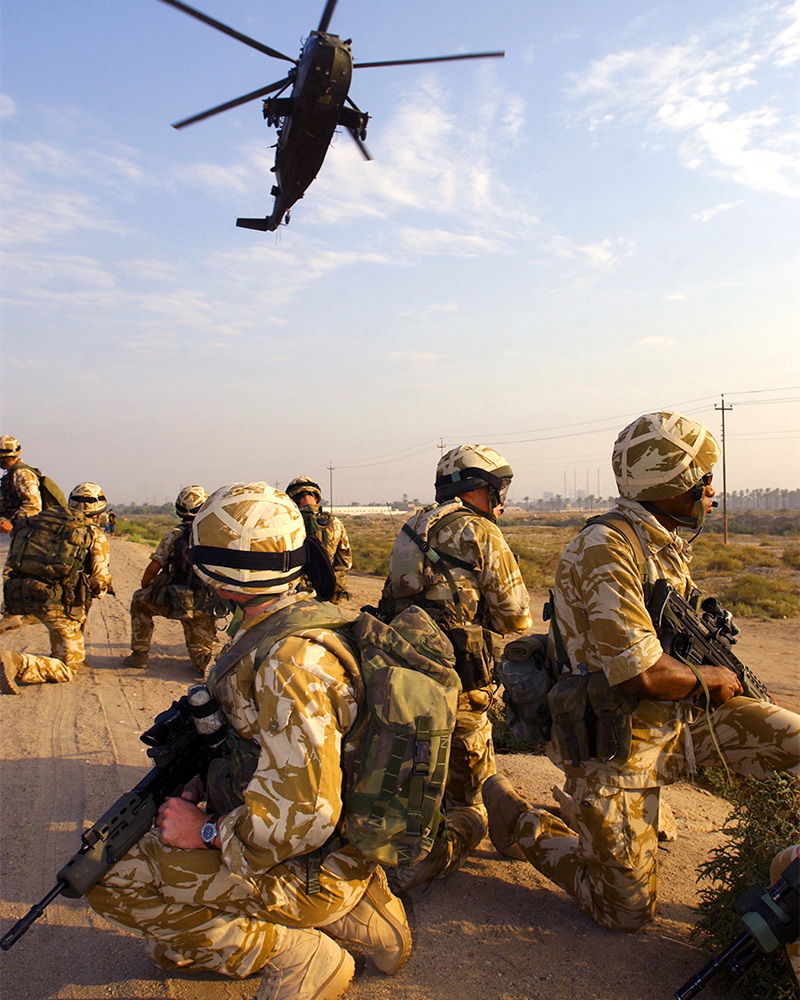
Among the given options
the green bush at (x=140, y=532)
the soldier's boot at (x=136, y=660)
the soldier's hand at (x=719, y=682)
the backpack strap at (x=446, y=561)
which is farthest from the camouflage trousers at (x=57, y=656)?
the green bush at (x=140, y=532)

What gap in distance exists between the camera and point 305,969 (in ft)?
8.57

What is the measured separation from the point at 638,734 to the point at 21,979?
2.87 metres

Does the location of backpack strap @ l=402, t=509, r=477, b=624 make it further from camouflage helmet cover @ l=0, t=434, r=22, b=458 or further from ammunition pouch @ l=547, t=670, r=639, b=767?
camouflage helmet cover @ l=0, t=434, r=22, b=458

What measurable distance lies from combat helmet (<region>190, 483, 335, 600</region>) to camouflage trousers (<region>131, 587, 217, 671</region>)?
5.33m

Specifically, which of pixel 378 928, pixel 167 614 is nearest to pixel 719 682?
pixel 378 928

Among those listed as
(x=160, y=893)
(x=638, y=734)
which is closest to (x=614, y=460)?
(x=638, y=734)

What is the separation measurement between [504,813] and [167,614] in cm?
492

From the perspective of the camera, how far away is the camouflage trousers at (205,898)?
248 centimetres

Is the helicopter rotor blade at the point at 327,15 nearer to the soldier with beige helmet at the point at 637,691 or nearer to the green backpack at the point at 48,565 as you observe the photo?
the green backpack at the point at 48,565

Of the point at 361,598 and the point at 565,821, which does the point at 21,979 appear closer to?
the point at 565,821

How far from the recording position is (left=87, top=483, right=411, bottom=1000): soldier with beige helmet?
222cm

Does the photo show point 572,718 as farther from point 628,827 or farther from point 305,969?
point 305,969

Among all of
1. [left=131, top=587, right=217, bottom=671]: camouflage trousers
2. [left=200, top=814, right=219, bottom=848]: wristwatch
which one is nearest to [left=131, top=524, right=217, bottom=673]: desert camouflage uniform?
[left=131, top=587, right=217, bottom=671]: camouflage trousers

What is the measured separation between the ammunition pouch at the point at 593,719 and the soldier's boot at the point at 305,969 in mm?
1289
